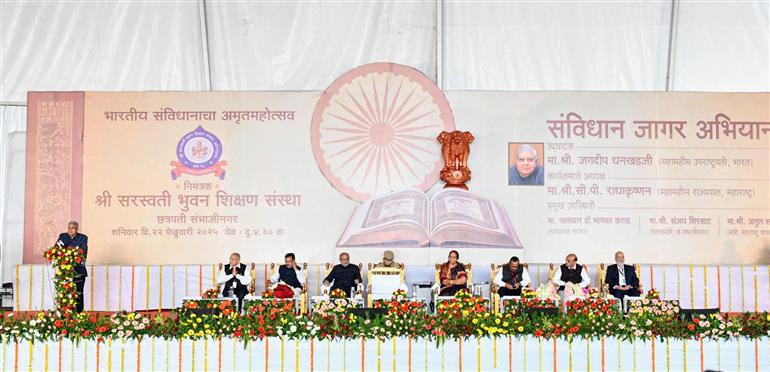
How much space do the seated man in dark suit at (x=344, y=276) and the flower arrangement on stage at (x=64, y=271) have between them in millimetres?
2380

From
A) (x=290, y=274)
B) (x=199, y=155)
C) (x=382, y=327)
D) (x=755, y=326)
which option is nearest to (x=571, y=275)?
(x=290, y=274)

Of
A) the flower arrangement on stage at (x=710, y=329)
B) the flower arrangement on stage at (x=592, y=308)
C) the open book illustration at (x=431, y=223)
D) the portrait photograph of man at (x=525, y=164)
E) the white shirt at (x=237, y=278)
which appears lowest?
the flower arrangement on stage at (x=710, y=329)

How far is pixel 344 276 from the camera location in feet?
31.1

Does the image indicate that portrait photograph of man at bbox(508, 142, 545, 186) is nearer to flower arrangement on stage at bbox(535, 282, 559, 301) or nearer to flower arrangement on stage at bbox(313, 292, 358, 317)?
flower arrangement on stage at bbox(535, 282, 559, 301)

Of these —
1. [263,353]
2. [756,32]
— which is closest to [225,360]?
[263,353]

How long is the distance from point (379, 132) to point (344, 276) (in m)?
1.84

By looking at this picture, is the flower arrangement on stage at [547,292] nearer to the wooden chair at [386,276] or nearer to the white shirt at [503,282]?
the white shirt at [503,282]

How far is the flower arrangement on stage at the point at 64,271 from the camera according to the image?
872 centimetres

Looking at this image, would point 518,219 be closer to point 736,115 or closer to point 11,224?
point 736,115

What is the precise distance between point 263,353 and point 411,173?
4869mm

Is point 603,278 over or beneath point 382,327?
over

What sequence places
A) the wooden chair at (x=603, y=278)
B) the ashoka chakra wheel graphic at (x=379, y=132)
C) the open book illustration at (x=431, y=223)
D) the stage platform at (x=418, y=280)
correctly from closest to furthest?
the wooden chair at (x=603, y=278), the stage platform at (x=418, y=280), the open book illustration at (x=431, y=223), the ashoka chakra wheel graphic at (x=379, y=132)

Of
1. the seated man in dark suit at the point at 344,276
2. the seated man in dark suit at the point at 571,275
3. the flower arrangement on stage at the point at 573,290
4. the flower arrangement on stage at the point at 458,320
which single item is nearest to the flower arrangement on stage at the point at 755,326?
the flower arrangement on stage at the point at 458,320

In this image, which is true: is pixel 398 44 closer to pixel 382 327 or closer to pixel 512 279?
pixel 512 279
